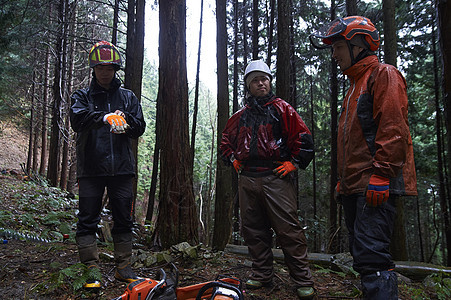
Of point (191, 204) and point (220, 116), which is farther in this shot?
point (220, 116)

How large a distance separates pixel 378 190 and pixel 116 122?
104 inches

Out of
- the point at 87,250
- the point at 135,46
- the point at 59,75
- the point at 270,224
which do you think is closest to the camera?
the point at 87,250

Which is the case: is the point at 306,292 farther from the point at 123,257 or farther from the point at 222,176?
the point at 222,176

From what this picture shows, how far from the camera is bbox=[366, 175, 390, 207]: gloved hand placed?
2.26m

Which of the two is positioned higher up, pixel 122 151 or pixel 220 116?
pixel 220 116

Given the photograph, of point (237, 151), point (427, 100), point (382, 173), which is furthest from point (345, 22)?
point (427, 100)

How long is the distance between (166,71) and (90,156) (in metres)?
2.21

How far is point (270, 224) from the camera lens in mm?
3680

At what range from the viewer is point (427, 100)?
42.7 feet

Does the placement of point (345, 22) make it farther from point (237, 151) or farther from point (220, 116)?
point (220, 116)

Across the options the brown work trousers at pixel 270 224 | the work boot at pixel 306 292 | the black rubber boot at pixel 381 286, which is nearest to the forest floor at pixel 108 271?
the work boot at pixel 306 292

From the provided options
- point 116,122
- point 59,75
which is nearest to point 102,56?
point 116,122

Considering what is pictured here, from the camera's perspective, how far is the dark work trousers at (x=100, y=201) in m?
3.35

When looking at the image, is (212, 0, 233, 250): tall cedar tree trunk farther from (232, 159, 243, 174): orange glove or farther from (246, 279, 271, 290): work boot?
(232, 159, 243, 174): orange glove
